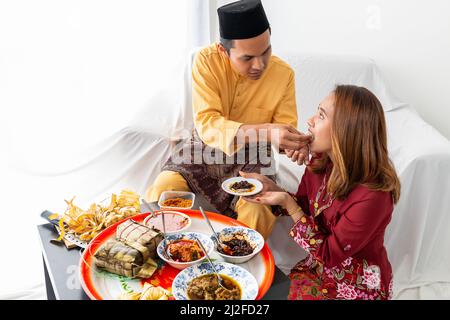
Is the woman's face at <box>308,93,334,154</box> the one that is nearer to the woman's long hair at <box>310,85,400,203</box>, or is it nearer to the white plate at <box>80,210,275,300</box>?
the woman's long hair at <box>310,85,400,203</box>

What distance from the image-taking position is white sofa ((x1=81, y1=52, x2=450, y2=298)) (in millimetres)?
1910

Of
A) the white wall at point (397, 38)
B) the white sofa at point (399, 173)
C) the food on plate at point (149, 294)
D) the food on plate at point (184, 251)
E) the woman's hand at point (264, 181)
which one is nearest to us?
the food on plate at point (149, 294)

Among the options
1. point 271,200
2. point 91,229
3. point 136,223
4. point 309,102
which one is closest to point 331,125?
point 271,200

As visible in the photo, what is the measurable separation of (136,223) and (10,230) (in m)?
1.34

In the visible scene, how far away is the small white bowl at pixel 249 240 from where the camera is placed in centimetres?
120

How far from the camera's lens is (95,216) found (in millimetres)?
1392

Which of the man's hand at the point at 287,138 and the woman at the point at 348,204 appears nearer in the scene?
the woman at the point at 348,204

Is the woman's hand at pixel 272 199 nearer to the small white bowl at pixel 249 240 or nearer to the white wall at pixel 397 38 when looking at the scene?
the small white bowl at pixel 249 240

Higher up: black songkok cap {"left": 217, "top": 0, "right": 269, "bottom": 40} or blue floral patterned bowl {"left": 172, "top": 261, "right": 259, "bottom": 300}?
black songkok cap {"left": 217, "top": 0, "right": 269, "bottom": 40}

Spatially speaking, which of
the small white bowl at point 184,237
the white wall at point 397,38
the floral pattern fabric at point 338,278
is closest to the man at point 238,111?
the floral pattern fabric at point 338,278

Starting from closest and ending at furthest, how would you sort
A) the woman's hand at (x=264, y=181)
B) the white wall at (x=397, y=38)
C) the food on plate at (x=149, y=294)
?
1. the food on plate at (x=149, y=294)
2. the woman's hand at (x=264, y=181)
3. the white wall at (x=397, y=38)

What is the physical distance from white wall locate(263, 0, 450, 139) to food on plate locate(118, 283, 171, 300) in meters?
2.03

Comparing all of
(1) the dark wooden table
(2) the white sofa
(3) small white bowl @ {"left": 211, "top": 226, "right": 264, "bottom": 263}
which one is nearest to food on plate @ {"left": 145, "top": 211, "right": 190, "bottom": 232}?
(3) small white bowl @ {"left": 211, "top": 226, "right": 264, "bottom": 263}

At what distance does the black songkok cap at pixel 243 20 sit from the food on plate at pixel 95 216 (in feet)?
2.29
